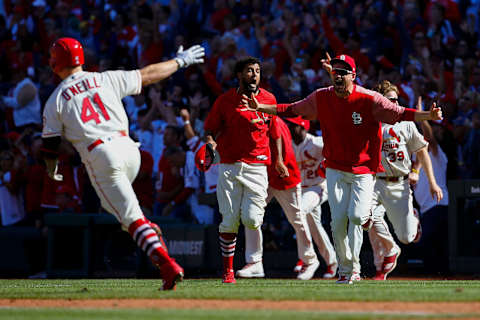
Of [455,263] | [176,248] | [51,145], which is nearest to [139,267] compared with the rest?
[176,248]

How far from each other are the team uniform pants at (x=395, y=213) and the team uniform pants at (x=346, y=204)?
1.82 meters

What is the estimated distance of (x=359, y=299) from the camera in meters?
6.91

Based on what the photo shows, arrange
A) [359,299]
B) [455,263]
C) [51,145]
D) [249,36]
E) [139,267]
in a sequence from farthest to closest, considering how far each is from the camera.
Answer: [249,36]
[139,267]
[455,263]
[51,145]
[359,299]

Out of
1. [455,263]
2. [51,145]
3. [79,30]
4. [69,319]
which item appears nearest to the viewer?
[69,319]

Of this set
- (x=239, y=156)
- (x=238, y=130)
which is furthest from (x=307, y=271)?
(x=238, y=130)

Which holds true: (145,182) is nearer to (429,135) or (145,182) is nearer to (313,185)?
(313,185)

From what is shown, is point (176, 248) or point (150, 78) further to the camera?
point (176, 248)

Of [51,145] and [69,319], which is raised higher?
[51,145]

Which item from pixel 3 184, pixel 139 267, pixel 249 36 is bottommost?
pixel 139 267

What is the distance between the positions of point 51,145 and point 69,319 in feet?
7.33

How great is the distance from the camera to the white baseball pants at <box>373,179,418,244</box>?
10695mm

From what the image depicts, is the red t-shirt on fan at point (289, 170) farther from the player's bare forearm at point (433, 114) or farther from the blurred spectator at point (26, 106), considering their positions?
the blurred spectator at point (26, 106)

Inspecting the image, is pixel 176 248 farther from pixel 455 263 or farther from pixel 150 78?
pixel 150 78

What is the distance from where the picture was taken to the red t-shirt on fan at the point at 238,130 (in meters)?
10.0
